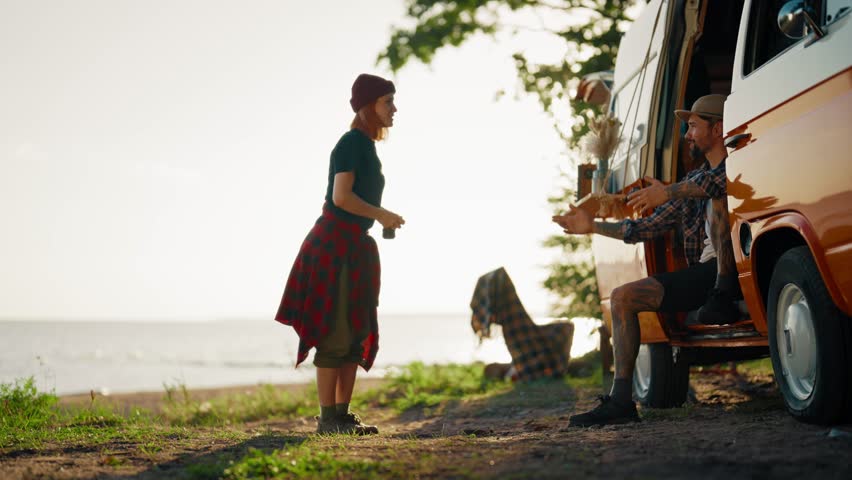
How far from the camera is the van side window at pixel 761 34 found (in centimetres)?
453

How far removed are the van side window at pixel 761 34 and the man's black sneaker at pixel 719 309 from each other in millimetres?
1246

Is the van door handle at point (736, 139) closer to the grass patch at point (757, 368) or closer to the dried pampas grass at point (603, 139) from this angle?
the dried pampas grass at point (603, 139)

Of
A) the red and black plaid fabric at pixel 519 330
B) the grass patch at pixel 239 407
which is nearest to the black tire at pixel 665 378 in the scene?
the grass patch at pixel 239 407

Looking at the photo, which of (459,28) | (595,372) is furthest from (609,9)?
(595,372)

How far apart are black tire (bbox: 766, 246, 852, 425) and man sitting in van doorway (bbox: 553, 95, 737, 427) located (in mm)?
735

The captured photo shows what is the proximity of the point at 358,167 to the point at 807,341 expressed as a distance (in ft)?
8.83

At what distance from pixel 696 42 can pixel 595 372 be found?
530 centimetres

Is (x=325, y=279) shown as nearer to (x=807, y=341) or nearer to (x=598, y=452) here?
(x=598, y=452)

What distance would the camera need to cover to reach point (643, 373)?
22.1 ft

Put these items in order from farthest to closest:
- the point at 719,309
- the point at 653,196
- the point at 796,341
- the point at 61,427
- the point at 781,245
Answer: the point at 61,427
the point at 653,196
the point at 719,309
the point at 781,245
the point at 796,341

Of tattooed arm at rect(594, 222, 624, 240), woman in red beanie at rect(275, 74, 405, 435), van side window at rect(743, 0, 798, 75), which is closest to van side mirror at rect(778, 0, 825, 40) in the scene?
van side window at rect(743, 0, 798, 75)

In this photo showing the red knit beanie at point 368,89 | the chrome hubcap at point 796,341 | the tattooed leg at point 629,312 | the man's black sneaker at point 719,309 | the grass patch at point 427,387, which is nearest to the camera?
the chrome hubcap at point 796,341

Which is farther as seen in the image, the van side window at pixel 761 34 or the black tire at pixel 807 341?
the van side window at pixel 761 34

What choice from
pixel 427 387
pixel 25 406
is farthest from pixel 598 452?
pixel 427 387
